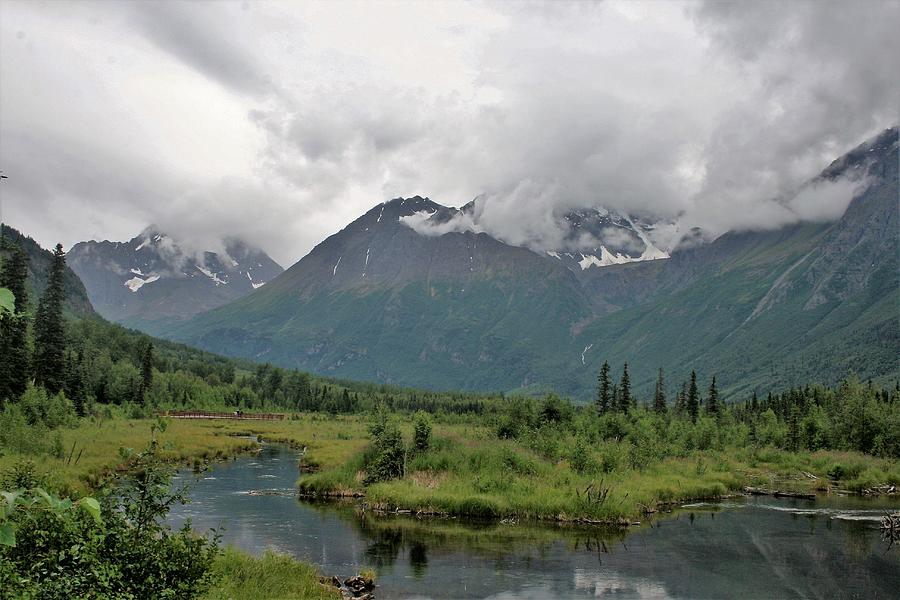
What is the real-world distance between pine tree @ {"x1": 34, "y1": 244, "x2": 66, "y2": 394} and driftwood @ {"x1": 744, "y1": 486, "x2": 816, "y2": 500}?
10852 centimetres

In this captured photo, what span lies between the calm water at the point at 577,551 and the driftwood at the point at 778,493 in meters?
12.9

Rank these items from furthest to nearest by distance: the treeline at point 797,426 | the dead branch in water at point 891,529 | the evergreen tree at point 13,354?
the treeline at point 797,426 < the evergreen tree at point 13,354 < the dead branch in water at point 891,529

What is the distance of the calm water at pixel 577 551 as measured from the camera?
136 ft

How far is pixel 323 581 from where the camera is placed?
38.2 metres

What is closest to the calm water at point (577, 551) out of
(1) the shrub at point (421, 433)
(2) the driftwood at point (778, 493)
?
(2) the driftwood at point (778, 493)

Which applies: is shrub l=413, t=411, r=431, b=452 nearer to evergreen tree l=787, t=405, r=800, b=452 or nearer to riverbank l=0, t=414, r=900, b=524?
riverbank l=0, t=414, r=900, b=524

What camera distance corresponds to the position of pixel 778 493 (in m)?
83.1

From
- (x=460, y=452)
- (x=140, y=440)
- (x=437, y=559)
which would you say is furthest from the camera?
(x=140, y=440)

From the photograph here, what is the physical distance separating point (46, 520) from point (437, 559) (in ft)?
105

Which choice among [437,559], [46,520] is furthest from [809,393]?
[46,520]

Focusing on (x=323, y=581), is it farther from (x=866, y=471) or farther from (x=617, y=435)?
(x=866, y=471)

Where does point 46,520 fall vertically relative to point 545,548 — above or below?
above

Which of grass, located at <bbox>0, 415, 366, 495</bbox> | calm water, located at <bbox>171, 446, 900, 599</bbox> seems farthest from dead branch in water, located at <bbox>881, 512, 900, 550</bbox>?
grass, located at <bbox>0, 415, 366, 495</bbox>

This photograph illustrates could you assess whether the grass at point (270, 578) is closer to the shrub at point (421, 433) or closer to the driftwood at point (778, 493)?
the shrub at point (421, 433)
